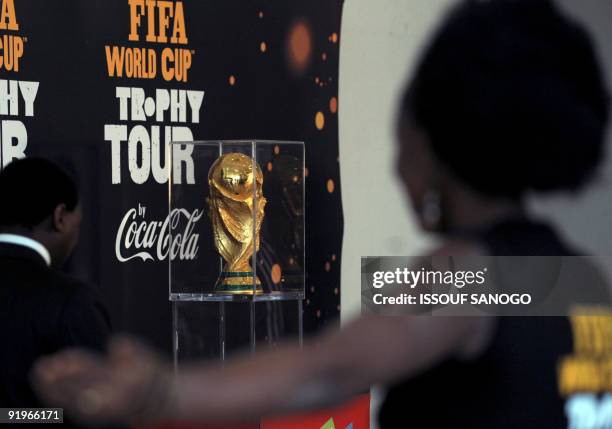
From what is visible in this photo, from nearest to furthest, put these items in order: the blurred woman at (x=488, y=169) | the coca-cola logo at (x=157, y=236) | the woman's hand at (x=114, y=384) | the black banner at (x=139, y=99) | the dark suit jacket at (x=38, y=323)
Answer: the woman's hand at (x=114, y=384) < the blurred woman at (x=488, y=169) < the dark suit jacket at (x=38, y=323) < the black banner at (x=139, y=99) < the coca-cola logo at (x=157, y=236)

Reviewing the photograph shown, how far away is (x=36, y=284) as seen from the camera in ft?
9.09

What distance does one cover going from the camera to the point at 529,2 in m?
1.10

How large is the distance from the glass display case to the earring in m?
3.07

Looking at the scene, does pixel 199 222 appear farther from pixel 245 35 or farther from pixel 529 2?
pixel 529 2

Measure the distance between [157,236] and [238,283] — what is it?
0.47m

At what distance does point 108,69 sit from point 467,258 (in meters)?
3.41

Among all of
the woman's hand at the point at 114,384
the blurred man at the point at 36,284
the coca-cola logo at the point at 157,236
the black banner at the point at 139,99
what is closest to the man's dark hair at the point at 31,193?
the blurred man at the point at 36,284

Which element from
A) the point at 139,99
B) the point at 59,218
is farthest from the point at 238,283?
the point at 59,218

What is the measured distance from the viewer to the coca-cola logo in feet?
14.1

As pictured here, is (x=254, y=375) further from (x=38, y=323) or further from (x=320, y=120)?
(x=320, y=120)

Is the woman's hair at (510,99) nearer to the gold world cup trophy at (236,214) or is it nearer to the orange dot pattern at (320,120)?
the gold world cup trophy at (236,214)

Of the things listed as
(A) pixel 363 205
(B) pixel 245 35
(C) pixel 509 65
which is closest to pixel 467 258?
(C) pixel 509 65

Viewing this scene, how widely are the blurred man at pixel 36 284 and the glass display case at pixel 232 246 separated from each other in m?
1.31

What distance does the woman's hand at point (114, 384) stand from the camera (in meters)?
0.87
